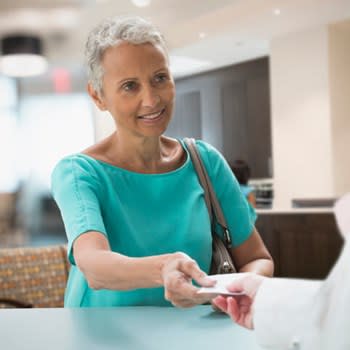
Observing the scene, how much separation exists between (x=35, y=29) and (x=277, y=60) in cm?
293

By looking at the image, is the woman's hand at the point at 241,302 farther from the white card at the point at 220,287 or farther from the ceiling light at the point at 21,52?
the ceiling light at the point at 21,52

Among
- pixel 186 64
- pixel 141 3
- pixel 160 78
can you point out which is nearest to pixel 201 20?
pixel 141 3

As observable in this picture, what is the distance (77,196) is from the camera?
2.98 ft

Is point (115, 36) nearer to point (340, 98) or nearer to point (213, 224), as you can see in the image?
point (213, 224)

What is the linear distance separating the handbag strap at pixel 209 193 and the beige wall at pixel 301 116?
14.0ft

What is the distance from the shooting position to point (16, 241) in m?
7.49

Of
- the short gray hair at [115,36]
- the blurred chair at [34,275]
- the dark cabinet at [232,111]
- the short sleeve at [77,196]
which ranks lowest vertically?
the blurred chair at [34,275]

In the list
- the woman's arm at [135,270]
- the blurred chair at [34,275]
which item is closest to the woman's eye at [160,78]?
the woman's arm at [135,270]

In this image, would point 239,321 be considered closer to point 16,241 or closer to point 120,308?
point 120,308

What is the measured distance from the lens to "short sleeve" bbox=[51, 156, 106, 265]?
0.88 m

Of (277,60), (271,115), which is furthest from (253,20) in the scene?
(271,115)

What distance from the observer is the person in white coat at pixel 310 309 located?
32cm

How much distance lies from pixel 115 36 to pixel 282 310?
2.16ft

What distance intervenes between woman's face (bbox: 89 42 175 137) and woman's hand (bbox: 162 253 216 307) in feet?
1.20
